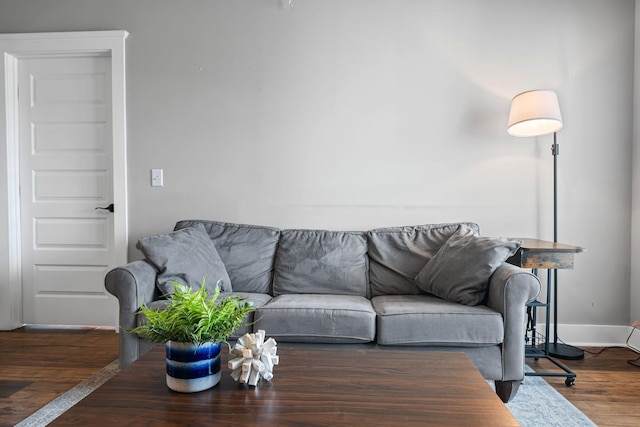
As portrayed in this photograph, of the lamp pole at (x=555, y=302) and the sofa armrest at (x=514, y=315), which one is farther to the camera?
the lamp pole at (x=555, y=302)

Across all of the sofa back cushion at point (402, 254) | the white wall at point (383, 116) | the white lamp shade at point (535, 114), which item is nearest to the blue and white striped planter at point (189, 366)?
the sofa back cushion at point (402, 254)

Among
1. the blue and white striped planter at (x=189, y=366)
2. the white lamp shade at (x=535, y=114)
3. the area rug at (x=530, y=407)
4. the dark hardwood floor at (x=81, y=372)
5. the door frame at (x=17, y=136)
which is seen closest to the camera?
the blue and white striped planter at (x=189, y=366)

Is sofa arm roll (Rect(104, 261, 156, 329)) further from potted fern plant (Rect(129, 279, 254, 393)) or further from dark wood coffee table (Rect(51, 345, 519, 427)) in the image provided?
potted fern plant (Rect(129, 279, 254, 393))

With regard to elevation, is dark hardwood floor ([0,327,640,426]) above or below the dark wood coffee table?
below

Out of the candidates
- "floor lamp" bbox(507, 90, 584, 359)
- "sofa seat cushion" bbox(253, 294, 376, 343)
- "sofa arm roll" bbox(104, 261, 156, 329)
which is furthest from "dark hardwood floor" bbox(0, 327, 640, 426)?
"sofa seat cushion" bbox(253, 294, 376, 343)

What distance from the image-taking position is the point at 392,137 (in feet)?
10.2

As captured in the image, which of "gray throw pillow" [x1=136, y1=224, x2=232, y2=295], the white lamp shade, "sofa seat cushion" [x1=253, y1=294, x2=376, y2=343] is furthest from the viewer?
the white lamp shade

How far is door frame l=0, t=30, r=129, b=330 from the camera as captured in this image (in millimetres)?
3219

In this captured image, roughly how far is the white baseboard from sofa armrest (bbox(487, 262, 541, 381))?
3.90ft

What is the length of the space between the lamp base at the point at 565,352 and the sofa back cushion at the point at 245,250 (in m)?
1.81

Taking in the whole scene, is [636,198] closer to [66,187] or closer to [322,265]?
[322,265]

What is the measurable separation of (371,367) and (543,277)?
2190mm

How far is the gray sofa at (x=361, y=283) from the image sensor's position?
6.93ft

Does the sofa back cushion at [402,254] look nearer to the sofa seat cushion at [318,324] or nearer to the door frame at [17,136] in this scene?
the sofa seat cushion at [318,324]
